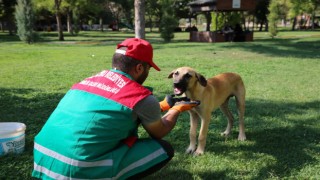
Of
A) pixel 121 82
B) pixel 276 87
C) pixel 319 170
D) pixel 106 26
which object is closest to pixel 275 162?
pixel 319 170

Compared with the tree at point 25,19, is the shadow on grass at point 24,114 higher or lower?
lower

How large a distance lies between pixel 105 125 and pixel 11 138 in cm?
207

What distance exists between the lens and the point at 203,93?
15.3 ft

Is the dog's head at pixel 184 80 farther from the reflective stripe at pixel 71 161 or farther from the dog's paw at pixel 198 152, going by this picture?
the reflective stripe at pixel 71 161

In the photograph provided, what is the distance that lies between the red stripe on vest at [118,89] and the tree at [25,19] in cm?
2747

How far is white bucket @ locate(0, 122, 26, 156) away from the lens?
423cm

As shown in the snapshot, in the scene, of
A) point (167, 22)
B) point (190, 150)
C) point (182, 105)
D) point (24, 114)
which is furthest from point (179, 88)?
point (167, 22)

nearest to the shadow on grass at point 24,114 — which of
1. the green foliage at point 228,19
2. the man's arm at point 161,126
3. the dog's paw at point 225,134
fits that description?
the man's arm at point 161,126

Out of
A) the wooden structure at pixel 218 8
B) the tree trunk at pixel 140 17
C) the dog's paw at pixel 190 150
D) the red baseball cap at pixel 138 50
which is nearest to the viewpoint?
the red baseball cap at pixel 138 50

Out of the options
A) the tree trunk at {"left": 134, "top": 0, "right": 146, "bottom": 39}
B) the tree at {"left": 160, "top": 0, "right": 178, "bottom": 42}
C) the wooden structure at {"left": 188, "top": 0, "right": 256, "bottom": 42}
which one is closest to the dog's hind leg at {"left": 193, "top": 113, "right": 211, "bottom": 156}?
the tree trunk at {"left": 134, "top": 0, "right": 146, "bottom": 39}

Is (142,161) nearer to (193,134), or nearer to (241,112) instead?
(193,134)

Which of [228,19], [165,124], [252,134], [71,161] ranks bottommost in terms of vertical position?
[252,134]

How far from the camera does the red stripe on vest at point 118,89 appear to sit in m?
2.79

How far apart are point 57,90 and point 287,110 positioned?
214 inches
